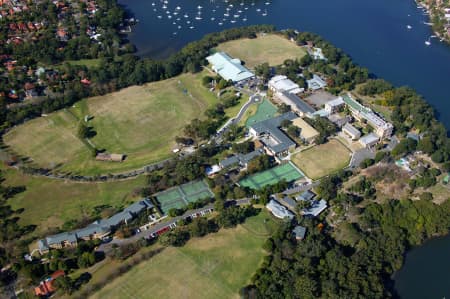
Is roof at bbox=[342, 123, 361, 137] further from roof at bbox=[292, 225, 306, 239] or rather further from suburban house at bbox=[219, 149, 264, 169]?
roof at bbox=[292, 225, 306, 239]

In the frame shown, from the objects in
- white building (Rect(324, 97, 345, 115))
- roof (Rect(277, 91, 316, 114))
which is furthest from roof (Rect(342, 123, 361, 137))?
roof (Rect(277, 91, 316, 114))

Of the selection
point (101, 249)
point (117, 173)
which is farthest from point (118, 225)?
point (117, 173)

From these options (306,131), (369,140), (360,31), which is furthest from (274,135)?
(360,31)

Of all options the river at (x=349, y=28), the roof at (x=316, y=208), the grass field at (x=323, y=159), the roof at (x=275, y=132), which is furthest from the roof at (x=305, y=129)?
the river at (x=349, y=28)

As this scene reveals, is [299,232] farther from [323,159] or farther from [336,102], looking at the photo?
[336,102]

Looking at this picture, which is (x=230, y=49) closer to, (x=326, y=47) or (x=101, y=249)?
(x=326, y=47)
